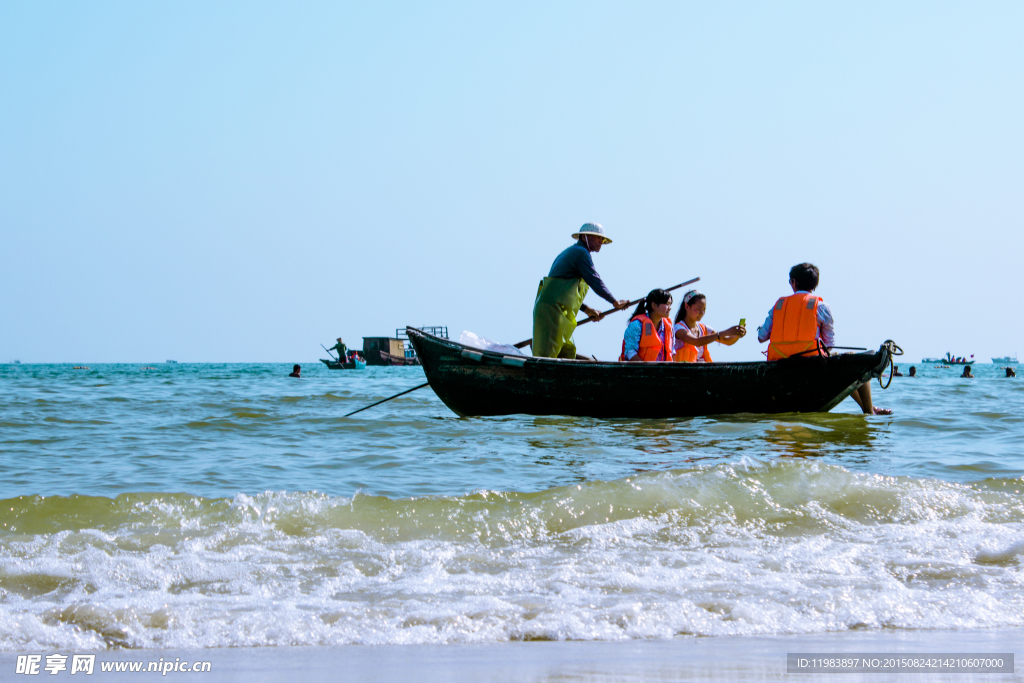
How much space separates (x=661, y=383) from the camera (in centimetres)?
792

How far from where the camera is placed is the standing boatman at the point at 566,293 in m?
8.38

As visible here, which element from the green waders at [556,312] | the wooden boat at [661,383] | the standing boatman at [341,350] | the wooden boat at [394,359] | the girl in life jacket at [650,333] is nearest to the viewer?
the wooden boat at [661,383]

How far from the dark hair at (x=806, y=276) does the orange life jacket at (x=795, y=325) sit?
0.09 meters

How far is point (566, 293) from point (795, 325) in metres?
2.32

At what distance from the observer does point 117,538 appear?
3.79 metres

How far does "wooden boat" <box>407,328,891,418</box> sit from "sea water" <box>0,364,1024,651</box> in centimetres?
84

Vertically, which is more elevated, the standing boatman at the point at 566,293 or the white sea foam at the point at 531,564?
the standing boatman at the point at 566,293

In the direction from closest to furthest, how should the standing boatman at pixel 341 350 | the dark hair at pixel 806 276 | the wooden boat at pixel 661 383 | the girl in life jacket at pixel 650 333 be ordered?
the dark hair at pixel 806 276
the wooden boat at pixel 661 383
the girl in life jacket at pixel 650 333
the standing boatman at pixel 341 350

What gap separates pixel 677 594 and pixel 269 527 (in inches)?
81.3

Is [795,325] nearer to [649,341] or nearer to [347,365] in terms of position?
[649,341]

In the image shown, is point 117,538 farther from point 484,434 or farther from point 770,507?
point 484,434

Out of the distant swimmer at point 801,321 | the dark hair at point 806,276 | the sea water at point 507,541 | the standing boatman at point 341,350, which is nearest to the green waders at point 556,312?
the sea water at point 507,541

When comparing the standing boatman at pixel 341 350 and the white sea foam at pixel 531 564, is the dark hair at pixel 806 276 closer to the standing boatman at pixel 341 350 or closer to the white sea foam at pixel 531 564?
the white sea foam at pixel 531 564

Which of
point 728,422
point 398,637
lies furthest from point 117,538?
point 728,422
